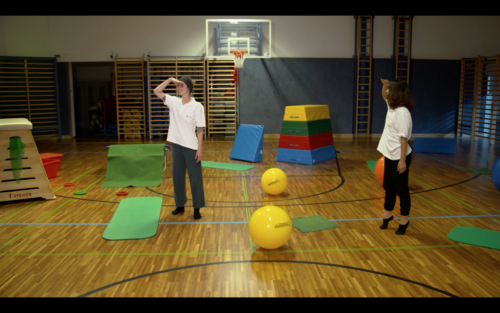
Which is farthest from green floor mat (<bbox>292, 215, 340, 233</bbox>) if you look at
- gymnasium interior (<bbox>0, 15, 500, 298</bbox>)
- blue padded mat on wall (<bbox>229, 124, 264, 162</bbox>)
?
blue padded mat on wall (<bbox>229, 124, 264, 162</bbox>)

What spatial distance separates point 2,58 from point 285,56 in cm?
878

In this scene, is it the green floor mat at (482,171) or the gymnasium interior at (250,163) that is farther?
the green floor mat at (482,171)

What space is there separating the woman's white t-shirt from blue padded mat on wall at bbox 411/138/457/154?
6.23 metres

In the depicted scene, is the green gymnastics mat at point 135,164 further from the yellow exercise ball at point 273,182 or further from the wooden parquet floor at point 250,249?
the yellow exercise ball at point 273,182

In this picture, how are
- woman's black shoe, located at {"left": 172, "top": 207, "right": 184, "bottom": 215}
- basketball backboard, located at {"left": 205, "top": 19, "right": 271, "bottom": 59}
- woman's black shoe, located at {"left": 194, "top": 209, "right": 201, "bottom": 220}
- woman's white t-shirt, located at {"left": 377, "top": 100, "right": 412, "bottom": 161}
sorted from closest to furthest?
1. woman's white t-shirt, located at {"left": 377, "top": 100, "right": 412, "bottom": 161}
2. woman's black shoe, located at {"left": 194, "top": 209, "right": 201, "bottom": 220}
3. woman's black shoe, located at {"left": 172, "top": 207, "right": 184, "bottom": 215}
4. basketball backboard, located at {"left": 205, "top": 19, "right": 271, "bottom": 59}

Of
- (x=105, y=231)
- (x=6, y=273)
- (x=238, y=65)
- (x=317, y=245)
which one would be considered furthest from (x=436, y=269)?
(x=238, y=65)

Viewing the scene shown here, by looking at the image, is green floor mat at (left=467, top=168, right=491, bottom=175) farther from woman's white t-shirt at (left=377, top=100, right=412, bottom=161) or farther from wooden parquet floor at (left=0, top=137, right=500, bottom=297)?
woman's white t-shirt at (left=377, top=100, right=412, bottom=161)

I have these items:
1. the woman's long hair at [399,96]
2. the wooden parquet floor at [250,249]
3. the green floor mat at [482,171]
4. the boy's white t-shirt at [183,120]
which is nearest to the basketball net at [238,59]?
the wooden parquet floor at [250,249]

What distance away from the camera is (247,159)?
826 centimetres

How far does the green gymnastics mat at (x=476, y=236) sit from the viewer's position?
3738 millimetres

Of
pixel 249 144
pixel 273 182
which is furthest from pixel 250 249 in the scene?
pixel 249 144

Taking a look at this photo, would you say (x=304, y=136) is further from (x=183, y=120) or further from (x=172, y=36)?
(x=172, y=36)

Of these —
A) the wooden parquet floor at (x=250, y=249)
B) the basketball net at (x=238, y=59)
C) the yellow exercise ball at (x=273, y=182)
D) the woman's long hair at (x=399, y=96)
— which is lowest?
the wooden parquet floor at (x=250, y=249)

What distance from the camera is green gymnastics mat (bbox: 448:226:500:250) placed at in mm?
3738
